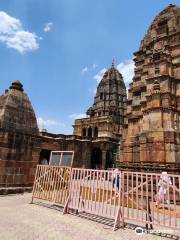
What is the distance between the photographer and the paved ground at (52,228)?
444cm

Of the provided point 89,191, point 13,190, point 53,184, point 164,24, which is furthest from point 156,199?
point 164,24

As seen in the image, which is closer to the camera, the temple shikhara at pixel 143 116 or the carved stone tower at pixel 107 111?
the temple shikhara at pixel 143 116

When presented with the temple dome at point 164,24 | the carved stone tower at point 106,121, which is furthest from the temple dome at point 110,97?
the temple dome at point 164,24

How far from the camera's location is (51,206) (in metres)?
7.50

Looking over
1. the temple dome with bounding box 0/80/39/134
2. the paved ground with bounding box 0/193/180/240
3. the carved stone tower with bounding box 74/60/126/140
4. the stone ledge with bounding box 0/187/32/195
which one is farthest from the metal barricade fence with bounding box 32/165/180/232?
the carved stone tower with bounding box 74/60/126/140

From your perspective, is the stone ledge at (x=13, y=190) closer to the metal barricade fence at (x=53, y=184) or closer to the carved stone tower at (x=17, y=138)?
the carved stone tower at (x=17, y=138)

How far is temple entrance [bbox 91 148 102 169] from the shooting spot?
111ft

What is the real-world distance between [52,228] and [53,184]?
2435 millimetres

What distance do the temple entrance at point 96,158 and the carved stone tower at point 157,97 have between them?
22263 mm

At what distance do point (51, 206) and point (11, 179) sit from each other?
284cm

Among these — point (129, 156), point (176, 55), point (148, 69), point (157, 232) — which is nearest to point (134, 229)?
point (157, 232)

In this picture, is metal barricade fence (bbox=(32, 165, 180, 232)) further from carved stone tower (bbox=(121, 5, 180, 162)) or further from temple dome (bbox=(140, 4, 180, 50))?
temple dome (bbox=(140, 4, 180, 50))

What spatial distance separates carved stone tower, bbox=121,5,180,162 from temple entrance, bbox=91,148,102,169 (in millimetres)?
22263

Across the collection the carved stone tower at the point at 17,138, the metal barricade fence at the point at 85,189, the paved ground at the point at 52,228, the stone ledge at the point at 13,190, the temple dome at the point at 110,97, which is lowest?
the paved ground at the point at 52,228
